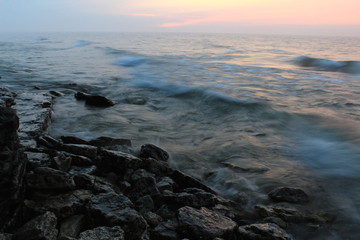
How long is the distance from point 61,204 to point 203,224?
1.12m

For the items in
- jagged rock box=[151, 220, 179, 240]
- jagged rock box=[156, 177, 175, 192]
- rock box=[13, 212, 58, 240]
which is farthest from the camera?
jagged rock box=[156, 177, 175, 192]

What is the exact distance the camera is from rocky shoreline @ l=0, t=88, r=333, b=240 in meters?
2.11

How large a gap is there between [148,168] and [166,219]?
91 centimetres

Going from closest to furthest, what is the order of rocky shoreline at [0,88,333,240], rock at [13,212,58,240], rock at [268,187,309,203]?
rock at [13,212,58,240], rocky shoreline at [0,88,333,240], rock at [268,187,309,203]

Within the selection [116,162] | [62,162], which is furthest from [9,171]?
[116,162]

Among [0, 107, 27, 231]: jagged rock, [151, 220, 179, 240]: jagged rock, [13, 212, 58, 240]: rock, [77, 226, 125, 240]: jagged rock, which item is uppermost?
[0, 107, 27, 231]: jagged rock

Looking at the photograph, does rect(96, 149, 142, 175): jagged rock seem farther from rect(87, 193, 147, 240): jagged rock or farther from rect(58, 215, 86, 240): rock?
rect(58, 215, 86, 240): rock

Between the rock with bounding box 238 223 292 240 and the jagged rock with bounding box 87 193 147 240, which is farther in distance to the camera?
the rock with bounding box 238 223 292 240

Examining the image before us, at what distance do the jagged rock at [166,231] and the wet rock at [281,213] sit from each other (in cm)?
95

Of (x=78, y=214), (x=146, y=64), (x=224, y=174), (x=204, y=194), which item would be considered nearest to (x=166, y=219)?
(x=204, y=194)

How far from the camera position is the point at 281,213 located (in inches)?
116

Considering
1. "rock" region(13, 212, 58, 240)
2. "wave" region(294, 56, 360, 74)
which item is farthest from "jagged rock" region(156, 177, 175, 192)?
"wave" region(294, 56, 360, 74)

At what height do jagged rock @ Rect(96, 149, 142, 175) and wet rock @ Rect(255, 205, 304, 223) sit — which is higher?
jagged rock @ Rect(96, 149, 142, 175)

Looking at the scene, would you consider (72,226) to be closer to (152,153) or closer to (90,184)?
(90,184)
